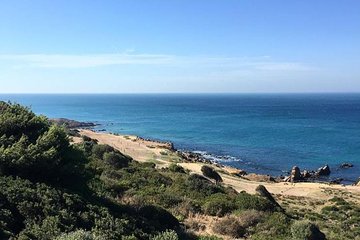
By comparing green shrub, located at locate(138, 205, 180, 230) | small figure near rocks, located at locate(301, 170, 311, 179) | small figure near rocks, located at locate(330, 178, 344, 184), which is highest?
green shrub, located at locate(138, 205, 180, 230)

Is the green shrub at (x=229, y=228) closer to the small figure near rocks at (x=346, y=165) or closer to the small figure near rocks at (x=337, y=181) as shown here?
the small figure near rocks at (x=337, y=181)

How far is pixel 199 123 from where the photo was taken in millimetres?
134375

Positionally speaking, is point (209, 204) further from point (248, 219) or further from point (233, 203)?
point (248, 219)

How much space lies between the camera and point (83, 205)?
1631cm

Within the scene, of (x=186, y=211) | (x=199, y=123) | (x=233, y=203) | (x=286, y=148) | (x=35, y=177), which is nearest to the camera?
(x=35, y=177)

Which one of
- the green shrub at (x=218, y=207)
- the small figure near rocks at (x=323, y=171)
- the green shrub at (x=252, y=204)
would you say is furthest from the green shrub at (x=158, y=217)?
the small figure near rocks at (x=323, y=171)

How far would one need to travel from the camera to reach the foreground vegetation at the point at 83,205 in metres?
14.3

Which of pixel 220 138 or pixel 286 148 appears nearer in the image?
pixel 286 148

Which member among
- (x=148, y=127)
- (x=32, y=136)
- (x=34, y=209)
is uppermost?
(x=32, y=136)

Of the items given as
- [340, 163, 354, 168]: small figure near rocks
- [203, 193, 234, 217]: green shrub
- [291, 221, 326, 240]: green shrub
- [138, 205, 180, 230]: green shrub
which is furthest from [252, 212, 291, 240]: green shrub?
[340, 163, 354, 168]: small figure near rocks

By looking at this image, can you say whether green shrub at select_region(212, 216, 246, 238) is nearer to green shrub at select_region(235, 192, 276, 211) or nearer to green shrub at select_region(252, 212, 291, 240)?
green shrub at select_region(252, 212, 291, 240)

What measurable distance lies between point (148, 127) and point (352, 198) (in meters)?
88.4

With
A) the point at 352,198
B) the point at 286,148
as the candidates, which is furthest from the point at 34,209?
the point at 286,148

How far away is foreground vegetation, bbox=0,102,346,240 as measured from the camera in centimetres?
1427
